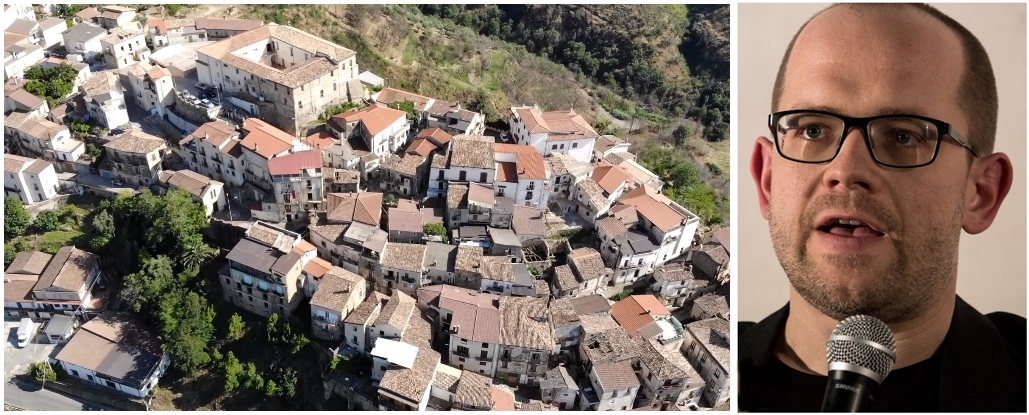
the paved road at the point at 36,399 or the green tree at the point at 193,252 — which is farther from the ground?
the green tree at the point at 193,252

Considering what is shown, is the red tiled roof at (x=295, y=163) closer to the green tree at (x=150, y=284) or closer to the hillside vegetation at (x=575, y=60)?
the green tree at (x=150, y=284)

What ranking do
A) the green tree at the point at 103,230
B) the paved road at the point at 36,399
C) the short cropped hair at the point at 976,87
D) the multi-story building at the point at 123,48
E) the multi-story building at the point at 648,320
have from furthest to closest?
the multi-story building at the point at 123,48 < the green tree at the point at 103,230 < the multi-story building at the point at 648,320 < the paved road at the point at 36,399 < the short cropped hair at the point at 976,87

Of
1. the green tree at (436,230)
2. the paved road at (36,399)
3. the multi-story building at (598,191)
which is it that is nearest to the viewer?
the paved road at (36,399)

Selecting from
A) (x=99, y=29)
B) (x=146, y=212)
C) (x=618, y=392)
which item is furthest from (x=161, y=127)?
(x=618, y=392)

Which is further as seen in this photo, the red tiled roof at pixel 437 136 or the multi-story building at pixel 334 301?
the red tiled roof at pixel 437 136

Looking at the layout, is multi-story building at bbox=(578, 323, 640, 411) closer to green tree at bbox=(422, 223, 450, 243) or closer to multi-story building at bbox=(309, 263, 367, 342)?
green tree at bbox=(422, 223, 450, 243)

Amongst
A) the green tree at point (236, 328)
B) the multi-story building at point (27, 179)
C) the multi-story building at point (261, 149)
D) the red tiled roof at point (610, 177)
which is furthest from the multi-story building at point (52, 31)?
the red tiled roof at point (610, 177)

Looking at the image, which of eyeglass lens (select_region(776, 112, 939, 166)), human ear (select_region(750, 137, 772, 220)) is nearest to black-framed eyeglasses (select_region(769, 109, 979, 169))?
eyeglass lens (select_region(776, 112, 939, 166))

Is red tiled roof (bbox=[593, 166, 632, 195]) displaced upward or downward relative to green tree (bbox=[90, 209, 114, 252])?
upward
